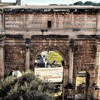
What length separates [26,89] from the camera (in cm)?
1998

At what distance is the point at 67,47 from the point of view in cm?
2386

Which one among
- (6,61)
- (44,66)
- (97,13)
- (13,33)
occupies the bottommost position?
(44,66)

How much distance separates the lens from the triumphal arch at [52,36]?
76.7 feet

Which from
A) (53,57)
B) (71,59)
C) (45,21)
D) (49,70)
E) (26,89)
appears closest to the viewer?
(26,89)

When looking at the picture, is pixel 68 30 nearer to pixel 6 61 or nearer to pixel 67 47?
pixel 67 47

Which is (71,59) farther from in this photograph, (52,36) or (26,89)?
(26,89)

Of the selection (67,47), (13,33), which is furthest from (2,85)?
(67,47)

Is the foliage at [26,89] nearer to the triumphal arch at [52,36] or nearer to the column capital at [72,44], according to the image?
the triumphal arch at [52,36]

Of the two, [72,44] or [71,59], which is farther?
[71,59]

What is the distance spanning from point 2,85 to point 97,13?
30.5ft

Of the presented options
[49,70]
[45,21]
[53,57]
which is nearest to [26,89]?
[45,21]

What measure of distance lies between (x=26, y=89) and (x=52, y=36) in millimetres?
5540

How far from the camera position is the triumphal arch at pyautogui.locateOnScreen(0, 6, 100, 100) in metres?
23.4

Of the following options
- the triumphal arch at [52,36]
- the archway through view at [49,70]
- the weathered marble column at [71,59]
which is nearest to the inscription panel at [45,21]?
the triumphal arch at [52,36]
